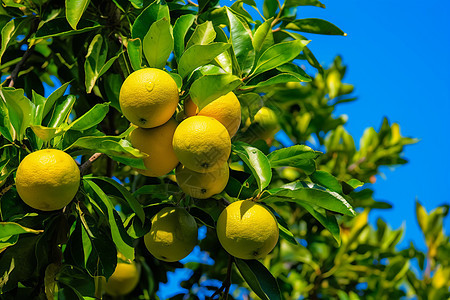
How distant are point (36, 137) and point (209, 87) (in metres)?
0.59

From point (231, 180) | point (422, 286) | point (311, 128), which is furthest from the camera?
point (311, 128)

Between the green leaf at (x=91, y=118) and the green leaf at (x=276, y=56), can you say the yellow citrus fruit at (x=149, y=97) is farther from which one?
the green leaf at (x=276, y=56)

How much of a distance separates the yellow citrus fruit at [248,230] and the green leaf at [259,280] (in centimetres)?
16

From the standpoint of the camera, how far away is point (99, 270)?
1.59 m

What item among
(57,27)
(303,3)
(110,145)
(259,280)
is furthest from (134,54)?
(303,3)

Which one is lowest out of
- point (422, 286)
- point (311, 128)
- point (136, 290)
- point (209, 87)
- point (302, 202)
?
point (136, 290)

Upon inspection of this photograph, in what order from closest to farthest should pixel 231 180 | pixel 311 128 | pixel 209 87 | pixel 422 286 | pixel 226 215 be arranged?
pixel 209 87 < pixel 226 215 < pixel 231 180 < pixel 422 286 < pixel 311 128

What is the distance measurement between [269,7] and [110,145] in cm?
107

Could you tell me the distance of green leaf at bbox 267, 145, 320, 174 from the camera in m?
1.56

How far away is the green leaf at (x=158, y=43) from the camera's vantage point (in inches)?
55.4

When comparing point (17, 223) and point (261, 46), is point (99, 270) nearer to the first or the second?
point (17, 223)

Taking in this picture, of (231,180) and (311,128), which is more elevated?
(231,180)

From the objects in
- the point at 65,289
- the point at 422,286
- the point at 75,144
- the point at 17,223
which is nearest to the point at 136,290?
the point at 65,289

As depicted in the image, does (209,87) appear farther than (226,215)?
No
